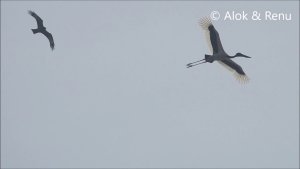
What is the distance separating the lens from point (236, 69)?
5581 centimetres

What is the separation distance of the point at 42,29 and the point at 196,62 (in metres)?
9.97

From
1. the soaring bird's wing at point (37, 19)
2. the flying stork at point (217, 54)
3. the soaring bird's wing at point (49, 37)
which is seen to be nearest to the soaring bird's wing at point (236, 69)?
the flying stork at point (217, 54)

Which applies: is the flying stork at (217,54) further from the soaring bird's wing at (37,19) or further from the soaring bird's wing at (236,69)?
the soaring bird's wing at (37,19)

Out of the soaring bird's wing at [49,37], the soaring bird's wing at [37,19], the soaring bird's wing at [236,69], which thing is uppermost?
the soaring bird's wing at [37,19]

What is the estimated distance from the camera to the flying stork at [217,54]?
5344 cm

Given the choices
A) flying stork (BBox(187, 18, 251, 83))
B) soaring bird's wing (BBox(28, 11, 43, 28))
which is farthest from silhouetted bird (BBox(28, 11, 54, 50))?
flying stork (BBox(187, 18, 251, 83))

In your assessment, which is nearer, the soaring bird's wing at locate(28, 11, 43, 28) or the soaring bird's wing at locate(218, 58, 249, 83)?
the soaring bird's wing at locate(218, 58, 249, 83)

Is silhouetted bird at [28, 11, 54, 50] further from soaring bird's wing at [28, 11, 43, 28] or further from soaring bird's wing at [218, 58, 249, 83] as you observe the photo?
soaring bird's wing at [218, 58, 249, 83]

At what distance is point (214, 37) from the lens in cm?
5341

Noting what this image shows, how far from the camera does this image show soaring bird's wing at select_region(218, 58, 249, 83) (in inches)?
2190

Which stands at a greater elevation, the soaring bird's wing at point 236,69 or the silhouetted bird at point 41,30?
the silhouetted bird at point 41,30

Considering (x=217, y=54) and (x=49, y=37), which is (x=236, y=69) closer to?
(x=217, y=54)

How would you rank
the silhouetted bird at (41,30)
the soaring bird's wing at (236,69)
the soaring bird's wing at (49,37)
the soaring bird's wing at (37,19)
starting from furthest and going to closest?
the soaring bird's wing at (49,37) → the silhouetted bird at (41,30) → the soaring bird's wing at (37,19) → the soaring bird's wing at (236,69)

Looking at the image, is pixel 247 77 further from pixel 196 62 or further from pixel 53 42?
pixel 53 42
